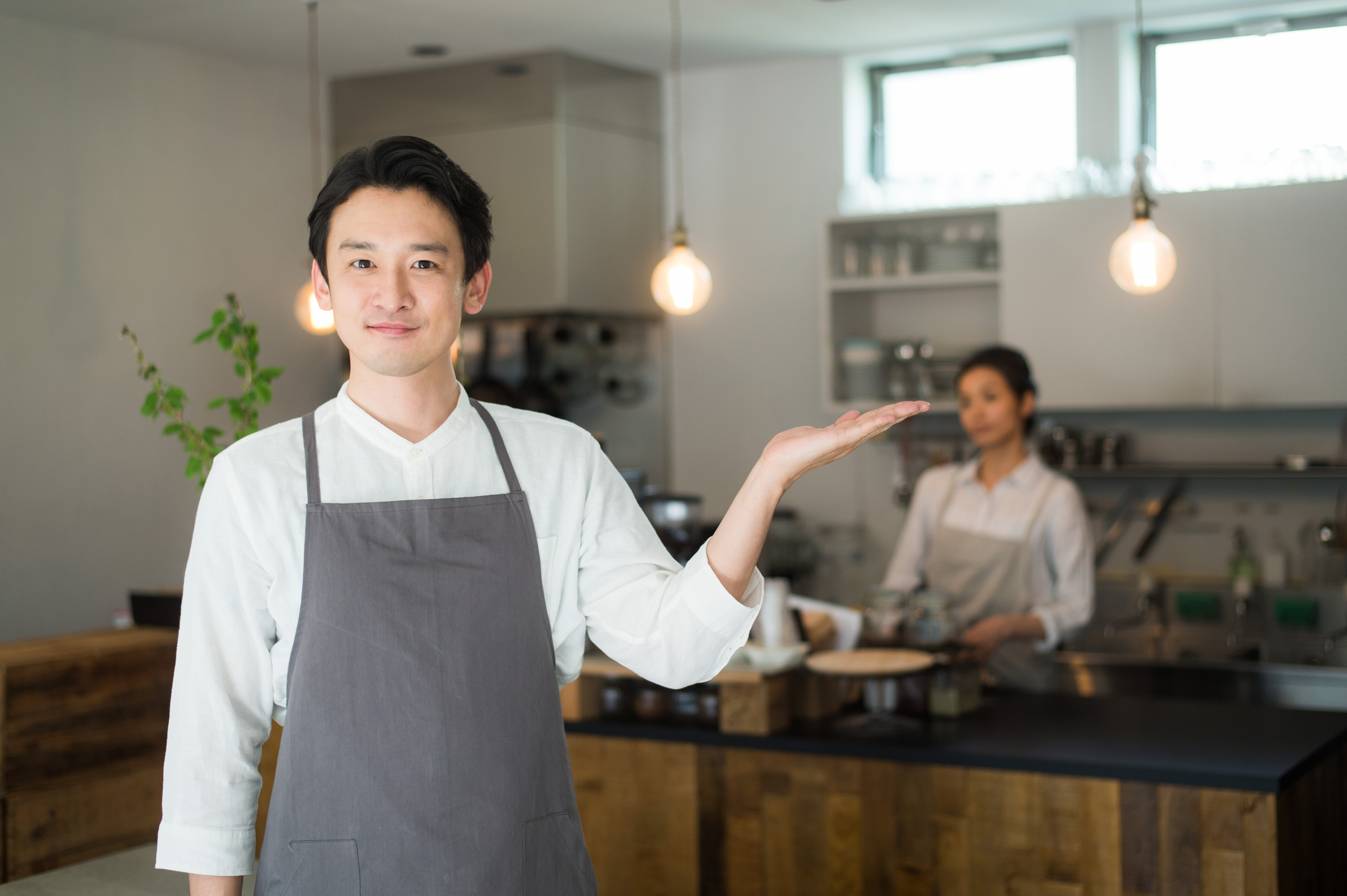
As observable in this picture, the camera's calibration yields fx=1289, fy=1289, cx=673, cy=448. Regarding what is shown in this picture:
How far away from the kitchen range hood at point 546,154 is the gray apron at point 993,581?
1.65m

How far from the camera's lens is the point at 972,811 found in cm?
254

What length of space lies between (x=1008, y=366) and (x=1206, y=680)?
1341 millimetres

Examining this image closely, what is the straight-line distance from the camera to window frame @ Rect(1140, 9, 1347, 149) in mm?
4348

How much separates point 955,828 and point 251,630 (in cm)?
163

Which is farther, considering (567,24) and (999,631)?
(567,24)

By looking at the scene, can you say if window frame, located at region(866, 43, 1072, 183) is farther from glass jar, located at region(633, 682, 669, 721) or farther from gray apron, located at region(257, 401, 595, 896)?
gray apron, located at region(257, 401, 595, 896)

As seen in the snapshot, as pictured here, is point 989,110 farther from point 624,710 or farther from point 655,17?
point 624,710

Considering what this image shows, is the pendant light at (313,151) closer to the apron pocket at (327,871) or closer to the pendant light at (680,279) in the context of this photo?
the pendant light at (680,279)

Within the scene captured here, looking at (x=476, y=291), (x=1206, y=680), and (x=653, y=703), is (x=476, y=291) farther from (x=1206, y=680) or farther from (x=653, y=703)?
(x=1206, y=680)

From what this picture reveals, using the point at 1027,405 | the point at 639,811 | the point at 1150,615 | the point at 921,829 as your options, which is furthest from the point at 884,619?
the point at 1150,615

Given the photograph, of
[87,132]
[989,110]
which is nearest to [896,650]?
[989,110]

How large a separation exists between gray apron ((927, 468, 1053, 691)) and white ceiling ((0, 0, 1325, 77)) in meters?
1.64

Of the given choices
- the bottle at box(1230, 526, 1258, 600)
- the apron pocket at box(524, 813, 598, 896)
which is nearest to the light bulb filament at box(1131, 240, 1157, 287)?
the bottle at box(1230, 526, 1258, 600)

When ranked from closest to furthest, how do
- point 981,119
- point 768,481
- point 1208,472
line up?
1. point 768,481
2. point 1208,472
3. point 981,119
